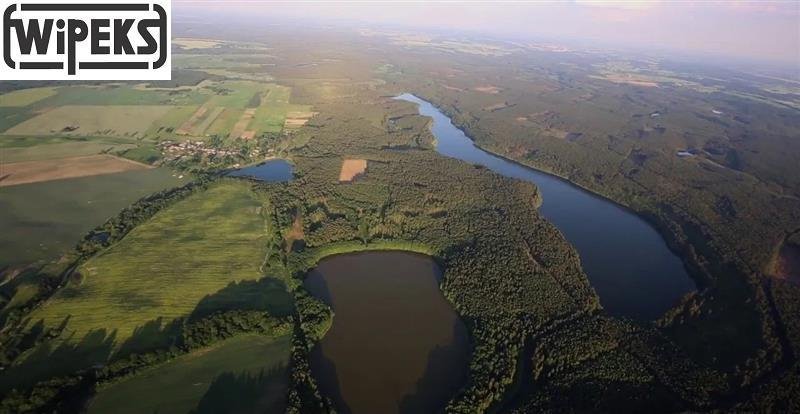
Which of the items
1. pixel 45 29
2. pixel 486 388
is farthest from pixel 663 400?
pixel 45 29

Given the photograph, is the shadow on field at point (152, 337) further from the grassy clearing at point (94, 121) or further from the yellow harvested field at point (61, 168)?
the grassy clearing at point (94, 121)

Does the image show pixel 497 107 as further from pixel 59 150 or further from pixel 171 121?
pixel 59 150

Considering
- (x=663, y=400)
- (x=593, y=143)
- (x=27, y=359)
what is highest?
(x=593, y=143)

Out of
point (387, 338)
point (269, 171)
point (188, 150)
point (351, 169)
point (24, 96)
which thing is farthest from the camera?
point (24, 96)

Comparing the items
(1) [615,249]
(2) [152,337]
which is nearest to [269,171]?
(2) [152,337]

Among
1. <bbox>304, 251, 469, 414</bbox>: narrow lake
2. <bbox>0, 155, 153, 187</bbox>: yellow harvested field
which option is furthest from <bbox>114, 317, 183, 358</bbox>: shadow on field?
<bbox>0, 155, 153, 187</bbox>: yellow harvested field

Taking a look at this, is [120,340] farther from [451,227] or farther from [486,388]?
[451,227]
